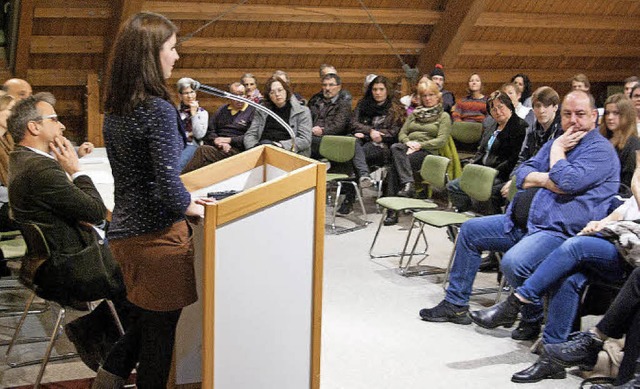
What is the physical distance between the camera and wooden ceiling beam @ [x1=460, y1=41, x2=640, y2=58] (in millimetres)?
9633

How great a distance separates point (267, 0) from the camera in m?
8.54

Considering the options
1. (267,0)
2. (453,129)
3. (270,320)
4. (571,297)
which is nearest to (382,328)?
(571,297)

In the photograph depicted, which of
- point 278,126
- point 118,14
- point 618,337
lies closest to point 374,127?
point 278,126

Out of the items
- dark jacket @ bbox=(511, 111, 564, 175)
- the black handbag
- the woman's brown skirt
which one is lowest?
the black handbag

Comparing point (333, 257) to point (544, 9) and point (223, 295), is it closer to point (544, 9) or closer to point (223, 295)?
point (223, 295)

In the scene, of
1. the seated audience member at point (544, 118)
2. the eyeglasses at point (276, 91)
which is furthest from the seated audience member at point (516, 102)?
the eyeglasses at point (276, 91)

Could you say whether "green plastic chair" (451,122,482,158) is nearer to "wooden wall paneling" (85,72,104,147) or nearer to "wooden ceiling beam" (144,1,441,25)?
"wooden ceiling beam" (144,1,441,25)

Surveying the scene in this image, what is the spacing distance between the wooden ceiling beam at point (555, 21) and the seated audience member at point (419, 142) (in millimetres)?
2375

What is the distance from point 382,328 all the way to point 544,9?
610 centimetres

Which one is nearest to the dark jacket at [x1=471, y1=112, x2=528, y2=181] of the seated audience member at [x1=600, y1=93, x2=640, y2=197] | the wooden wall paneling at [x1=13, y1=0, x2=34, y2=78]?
the seated audience member at [x1=600, y1=93, x2=640, y2=197]

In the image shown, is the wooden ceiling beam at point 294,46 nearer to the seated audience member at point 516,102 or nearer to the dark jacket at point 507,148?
the seated audience member at point 516,102

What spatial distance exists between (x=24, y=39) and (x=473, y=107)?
14.3ft

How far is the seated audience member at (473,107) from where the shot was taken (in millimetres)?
8477

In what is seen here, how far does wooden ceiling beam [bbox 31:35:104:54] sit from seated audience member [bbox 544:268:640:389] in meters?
6.05
